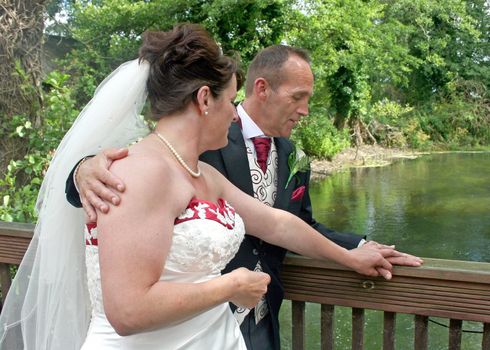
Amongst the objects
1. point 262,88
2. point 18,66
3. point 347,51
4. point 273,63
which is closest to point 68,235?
point 262,88

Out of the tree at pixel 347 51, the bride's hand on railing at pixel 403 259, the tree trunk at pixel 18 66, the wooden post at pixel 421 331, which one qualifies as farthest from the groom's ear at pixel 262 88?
the tree at pixel 347 51

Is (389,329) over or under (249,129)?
under

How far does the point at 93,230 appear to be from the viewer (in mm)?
1350

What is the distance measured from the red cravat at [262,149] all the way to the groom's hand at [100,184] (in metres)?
0.73

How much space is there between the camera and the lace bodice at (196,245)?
1.26m

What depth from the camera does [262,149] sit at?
1.96m

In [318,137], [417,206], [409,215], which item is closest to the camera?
[409,215]

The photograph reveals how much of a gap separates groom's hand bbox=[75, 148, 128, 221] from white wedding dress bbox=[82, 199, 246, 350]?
0.11 m

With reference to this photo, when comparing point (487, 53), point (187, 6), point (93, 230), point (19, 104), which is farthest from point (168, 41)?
point (487, 53)

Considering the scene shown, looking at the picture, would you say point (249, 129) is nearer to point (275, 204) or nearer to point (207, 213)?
point (275, 204)

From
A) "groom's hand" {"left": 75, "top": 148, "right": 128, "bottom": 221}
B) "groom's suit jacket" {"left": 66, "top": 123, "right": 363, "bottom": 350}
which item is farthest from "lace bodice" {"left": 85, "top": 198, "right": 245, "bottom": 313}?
"groom's suit jacket" {"left": 66, "top": 123, "right": 363, "bottom": 350}

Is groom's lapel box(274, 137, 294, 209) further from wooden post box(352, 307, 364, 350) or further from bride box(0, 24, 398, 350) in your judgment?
wooden post box(352, 307, 364, 350)

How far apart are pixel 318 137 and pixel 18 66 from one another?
13.0m

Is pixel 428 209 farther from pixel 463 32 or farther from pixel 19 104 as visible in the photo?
pixel 463 32
